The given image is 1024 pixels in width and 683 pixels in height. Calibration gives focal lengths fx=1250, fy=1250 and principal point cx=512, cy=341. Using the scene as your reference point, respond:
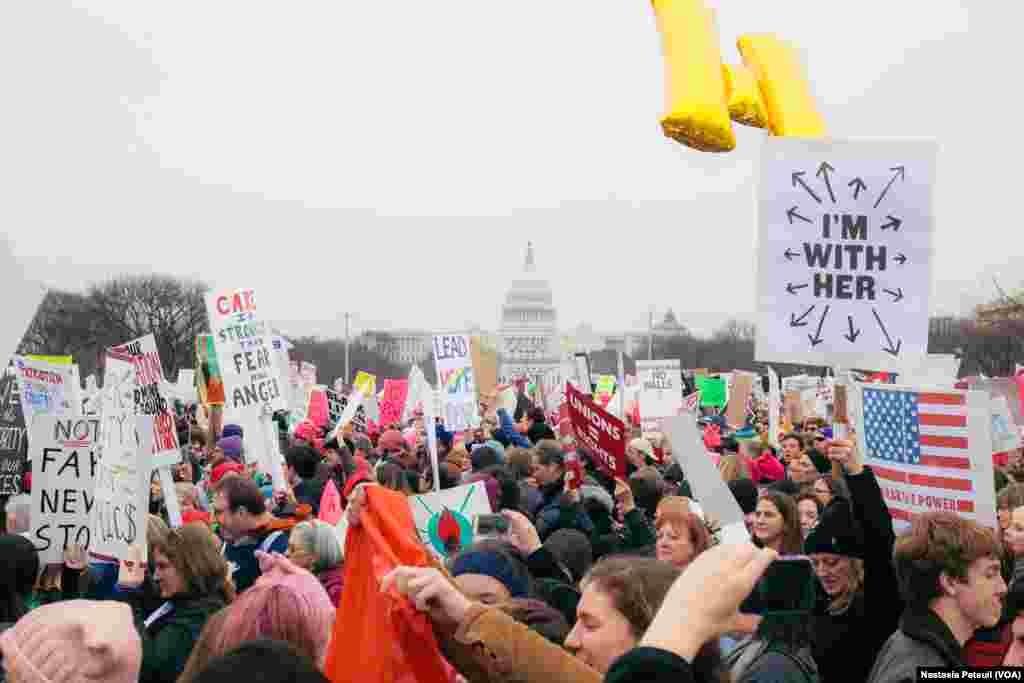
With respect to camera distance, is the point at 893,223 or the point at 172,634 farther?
the point at 893,223

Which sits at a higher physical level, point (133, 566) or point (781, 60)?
point (781, 60)

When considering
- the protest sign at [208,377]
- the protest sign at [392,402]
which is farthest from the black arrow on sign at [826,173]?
the protest sign at [392,402]

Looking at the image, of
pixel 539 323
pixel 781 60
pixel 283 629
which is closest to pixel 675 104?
pixel 781 60

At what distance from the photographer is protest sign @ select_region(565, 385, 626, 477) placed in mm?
9430

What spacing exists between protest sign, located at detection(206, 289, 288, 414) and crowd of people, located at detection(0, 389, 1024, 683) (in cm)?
382

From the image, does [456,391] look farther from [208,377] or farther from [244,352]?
[244,352]

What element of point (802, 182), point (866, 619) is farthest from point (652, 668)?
point (802, 182)

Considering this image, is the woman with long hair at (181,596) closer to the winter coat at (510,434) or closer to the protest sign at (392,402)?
the winter coat at (510,434)

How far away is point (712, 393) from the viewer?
2906cm

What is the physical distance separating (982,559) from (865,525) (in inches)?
35.1

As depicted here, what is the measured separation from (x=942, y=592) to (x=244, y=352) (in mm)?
9261

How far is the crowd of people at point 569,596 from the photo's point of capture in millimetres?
2607

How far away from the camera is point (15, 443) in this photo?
30.7 feet

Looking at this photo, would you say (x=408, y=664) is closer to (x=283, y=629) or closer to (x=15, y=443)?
(x=283, y=629)
